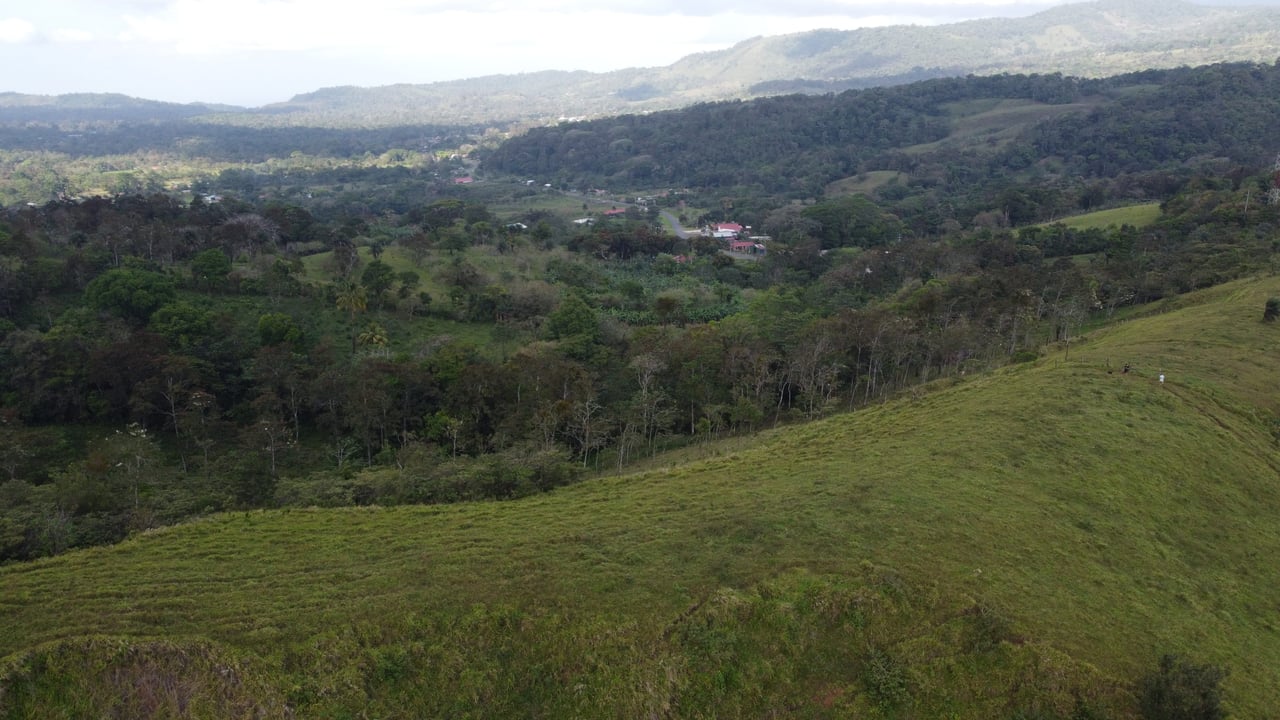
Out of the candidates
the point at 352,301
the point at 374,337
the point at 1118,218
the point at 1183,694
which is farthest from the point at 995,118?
the point at 1183,694

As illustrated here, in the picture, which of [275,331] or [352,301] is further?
[352,301]

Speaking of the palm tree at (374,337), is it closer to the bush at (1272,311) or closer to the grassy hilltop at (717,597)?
the grassy hilltop at (717,597)

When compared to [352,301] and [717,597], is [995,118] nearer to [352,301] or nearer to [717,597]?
[352,301]

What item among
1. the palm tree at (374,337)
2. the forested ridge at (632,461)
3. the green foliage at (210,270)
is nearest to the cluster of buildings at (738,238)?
the forested ridge at (632,461)

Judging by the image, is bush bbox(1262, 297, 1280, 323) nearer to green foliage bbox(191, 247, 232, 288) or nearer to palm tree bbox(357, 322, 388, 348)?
palm tree bbox(357, 322, 388, 348)

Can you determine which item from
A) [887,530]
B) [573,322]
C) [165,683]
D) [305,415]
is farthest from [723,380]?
[165,683]

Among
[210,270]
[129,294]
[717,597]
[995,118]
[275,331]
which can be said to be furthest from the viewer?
[995,118]

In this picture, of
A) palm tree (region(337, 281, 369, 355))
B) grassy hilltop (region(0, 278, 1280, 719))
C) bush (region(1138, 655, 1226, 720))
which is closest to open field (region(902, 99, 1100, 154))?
palm tree (region(337, 281, 369, 355))
